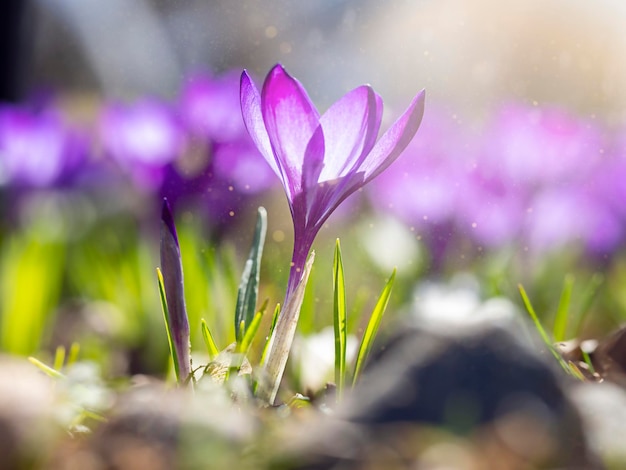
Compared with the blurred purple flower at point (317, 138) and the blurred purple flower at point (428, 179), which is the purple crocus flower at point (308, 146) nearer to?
the blurred purple flower at point (317, 138)

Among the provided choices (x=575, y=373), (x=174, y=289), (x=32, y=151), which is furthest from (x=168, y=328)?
(x=32, y=151)

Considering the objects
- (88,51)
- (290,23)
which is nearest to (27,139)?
(290,23)

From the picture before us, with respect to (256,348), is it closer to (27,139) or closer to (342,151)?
(342,151)

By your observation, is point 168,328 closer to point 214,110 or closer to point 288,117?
point 288,117

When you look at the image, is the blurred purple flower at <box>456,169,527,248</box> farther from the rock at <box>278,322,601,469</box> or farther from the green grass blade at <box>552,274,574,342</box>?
the rock at <box>278,322,601,469</box>

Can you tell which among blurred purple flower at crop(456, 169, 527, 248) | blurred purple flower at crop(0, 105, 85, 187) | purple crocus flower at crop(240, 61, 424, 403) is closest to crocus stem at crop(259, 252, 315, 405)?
purple crocus flower at crop(240, 61, 424, 403)
